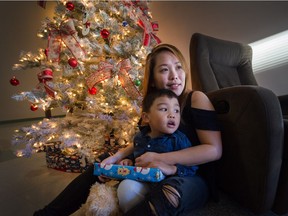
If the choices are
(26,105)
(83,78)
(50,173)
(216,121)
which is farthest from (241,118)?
(26,105)

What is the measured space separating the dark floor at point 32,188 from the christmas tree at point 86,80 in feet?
0.59

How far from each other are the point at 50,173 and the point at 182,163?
3.81 feet

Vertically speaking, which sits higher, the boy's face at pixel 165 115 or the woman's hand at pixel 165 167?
the boy's face at pixel 165 115

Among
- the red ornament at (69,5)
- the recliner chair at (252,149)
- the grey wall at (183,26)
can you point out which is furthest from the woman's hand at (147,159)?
the grey wall at (183,26)

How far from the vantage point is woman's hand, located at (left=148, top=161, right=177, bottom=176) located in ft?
2.07

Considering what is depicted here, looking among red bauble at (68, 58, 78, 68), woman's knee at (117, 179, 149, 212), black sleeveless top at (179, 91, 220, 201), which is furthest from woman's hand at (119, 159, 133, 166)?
red bauble at (68, 58, 78, 68)

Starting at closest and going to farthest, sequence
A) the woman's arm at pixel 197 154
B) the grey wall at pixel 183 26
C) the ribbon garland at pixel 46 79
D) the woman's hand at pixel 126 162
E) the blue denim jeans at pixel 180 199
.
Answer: the blue denim jeans at pixel 180 199
the woman's arm at pixel 197 154
the woman's hand at pixel 126 162
the ribbon garland at pixel 46 79
the grey wall at pixel 183 26

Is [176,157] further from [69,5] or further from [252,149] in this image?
[69,5]

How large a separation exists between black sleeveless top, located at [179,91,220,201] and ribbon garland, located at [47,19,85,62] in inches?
39.9

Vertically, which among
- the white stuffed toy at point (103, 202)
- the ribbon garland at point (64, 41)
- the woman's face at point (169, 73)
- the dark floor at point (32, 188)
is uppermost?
the ribbon garland at point (64, 41)

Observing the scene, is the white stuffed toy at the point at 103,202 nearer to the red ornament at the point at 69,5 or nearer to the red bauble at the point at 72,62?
the red bauble at the point at 72,62

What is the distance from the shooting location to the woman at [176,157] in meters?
0.56

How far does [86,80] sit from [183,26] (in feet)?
4.65

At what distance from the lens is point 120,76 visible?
1521 millimetres
